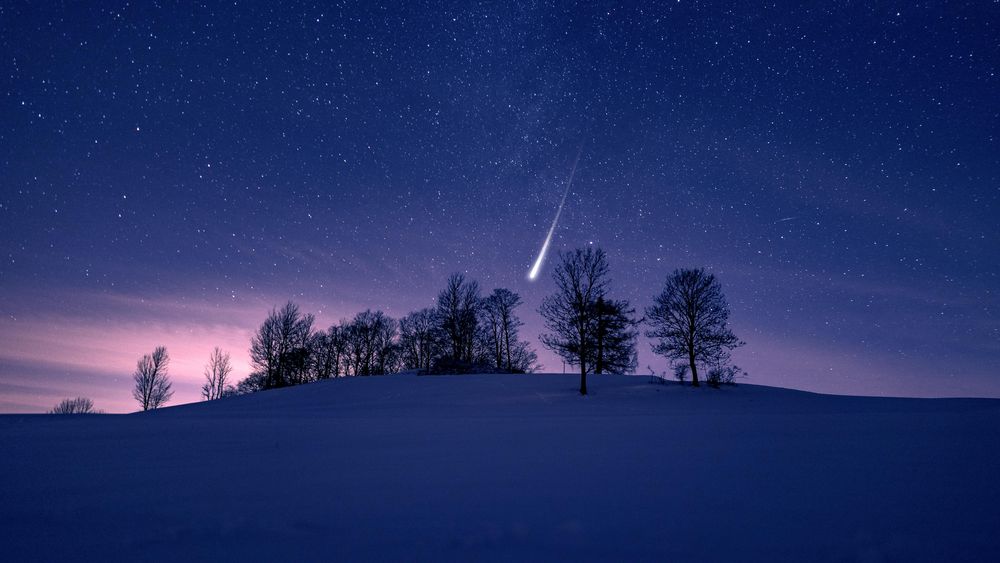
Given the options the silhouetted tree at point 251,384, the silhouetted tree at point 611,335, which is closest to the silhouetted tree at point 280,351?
the silhouetted tree at point 251,384

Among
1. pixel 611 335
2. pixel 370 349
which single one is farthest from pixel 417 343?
pixel 611 335

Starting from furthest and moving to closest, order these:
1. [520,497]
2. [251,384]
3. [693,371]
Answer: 1. [251,384]
2. [693,371]
3. [520,497]

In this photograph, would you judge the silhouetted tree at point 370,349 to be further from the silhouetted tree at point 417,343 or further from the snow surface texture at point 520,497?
the snow surface texture at point 520,497

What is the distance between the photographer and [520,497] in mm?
4266

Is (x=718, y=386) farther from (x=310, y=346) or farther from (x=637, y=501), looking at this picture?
(x=310, y=346)

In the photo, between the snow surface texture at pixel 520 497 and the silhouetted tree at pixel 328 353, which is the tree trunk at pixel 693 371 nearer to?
the snow surface texture at pixel 520 497

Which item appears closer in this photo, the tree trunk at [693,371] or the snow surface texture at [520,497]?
the snow surface texture at [520,497]

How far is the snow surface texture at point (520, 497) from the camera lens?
3.07m

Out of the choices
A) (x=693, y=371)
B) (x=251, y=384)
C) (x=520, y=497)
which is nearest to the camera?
(x=520, y=497)

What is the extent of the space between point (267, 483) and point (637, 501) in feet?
13.4

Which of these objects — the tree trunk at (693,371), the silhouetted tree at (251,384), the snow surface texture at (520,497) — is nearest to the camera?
the snow surface texture at (520,497)

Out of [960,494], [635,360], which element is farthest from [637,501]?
[635,360]

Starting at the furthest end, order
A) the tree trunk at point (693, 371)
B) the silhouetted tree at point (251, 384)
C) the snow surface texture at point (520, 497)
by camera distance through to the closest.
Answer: the silhouetted tree at point (251, 384)
the tree trunk at point (693, 371)
the snow surface texture at point (520, 497)

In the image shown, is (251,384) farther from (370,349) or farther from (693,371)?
(693,371)
